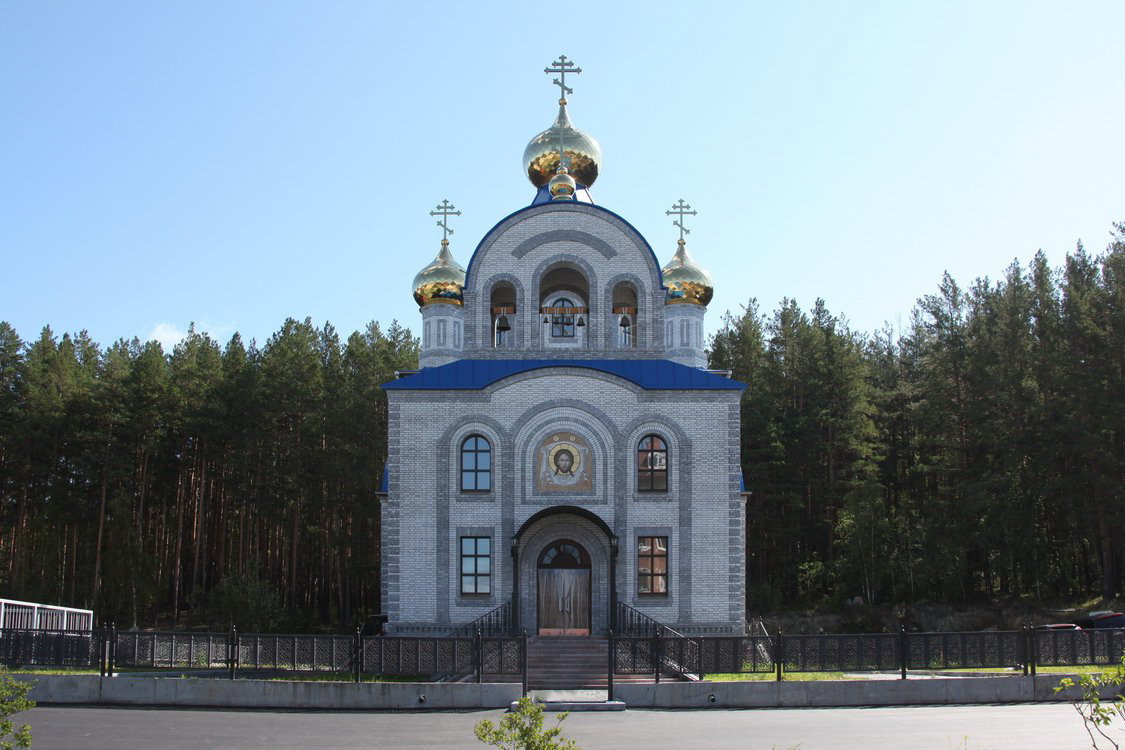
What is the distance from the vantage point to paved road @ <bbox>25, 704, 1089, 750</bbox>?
13.1m

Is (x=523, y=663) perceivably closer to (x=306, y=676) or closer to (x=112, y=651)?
(x=306, y=676)

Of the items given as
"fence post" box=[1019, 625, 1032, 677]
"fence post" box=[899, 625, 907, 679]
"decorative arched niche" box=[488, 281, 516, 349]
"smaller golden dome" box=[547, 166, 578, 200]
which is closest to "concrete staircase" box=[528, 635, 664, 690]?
"fence post" box=[899, 625, 907, 679]

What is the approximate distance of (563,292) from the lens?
1101 inches

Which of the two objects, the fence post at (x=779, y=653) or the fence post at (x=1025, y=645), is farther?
the fence post at (x=1025, y=645)

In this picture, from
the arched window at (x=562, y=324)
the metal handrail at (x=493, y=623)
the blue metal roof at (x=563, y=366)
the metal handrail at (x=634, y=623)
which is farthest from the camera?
the arched window at (x=562, y=324)

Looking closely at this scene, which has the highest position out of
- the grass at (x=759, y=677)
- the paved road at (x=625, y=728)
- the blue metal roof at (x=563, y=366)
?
the blue metal roof at (x=563, y=366)

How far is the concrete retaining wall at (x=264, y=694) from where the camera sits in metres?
16.5

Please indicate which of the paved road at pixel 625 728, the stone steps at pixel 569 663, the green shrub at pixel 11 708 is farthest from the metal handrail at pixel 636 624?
the green shrub at pixel 11 708

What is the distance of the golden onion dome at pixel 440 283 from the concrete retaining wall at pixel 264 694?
489 inches

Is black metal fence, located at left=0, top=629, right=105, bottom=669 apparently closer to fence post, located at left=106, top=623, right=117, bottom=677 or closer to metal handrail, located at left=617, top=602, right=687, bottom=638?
fence post, located at left=106, top=623, right=117, bottom=677

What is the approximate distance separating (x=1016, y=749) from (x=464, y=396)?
14543mm

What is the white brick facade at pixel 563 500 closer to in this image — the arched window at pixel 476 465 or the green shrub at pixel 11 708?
Answer: the arched window at pixel 476 465

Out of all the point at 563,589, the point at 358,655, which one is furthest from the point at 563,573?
the point at 358,655

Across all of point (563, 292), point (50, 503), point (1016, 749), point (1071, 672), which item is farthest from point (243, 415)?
point (1016, 749)
